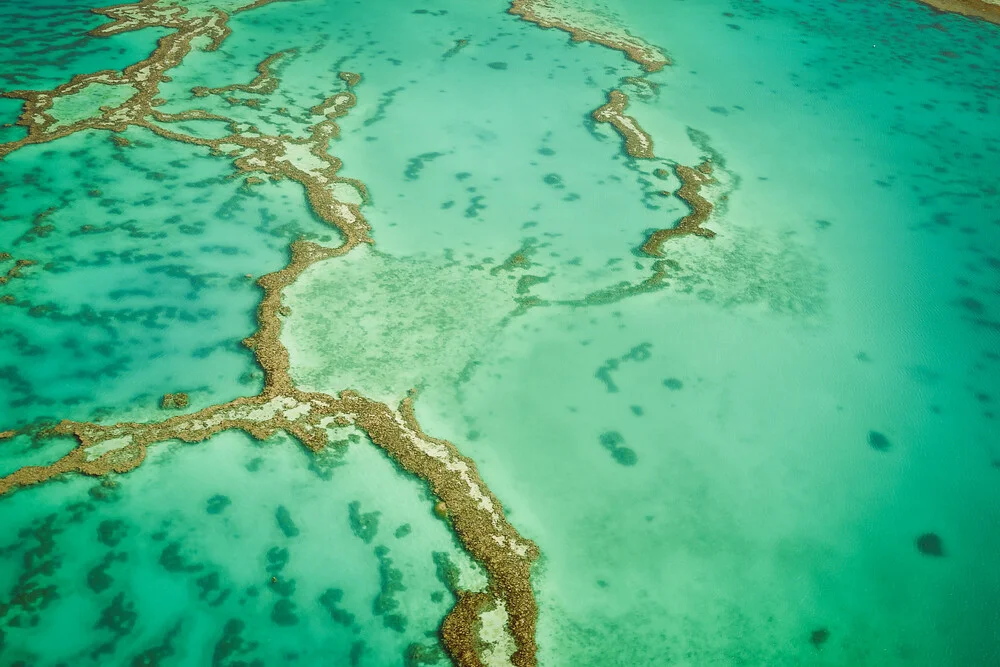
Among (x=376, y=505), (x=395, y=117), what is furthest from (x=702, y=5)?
(x=376, y=505)

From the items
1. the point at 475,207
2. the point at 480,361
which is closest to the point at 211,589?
the point at 480,361

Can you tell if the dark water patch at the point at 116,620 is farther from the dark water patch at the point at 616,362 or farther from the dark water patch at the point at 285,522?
the dark water patch at the point at 616,362

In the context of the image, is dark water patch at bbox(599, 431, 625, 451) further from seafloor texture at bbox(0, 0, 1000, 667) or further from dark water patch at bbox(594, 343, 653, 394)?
dark water patch at bbox(594, 343, 653, 394)

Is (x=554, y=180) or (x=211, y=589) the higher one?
(x=554, y=180)

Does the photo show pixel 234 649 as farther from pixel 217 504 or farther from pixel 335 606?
pixel 217 504

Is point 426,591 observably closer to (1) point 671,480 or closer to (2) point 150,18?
(1) point 671,480

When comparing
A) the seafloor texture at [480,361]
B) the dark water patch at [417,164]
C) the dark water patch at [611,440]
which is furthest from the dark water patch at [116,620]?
the dark water patch at [417,164]
